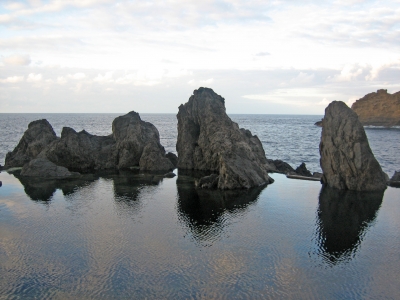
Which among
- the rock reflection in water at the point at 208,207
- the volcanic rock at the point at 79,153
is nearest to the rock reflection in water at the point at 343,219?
the rock reflection in water at the point at 208,207

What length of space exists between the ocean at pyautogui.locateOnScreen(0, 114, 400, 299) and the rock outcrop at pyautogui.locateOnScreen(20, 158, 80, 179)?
262 inches

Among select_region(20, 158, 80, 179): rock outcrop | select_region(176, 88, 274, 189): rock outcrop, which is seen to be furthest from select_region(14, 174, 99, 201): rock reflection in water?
select_region(176, 88, 274, 189): rock outcrop

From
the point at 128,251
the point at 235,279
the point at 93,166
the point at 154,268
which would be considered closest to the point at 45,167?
the point at 93,166

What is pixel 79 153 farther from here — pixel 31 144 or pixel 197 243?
pixel 197 243

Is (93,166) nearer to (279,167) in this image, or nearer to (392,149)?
(279,167)

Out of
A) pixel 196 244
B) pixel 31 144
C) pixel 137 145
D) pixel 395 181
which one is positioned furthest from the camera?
pixel 31 144

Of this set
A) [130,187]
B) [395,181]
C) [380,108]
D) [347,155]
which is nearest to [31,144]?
[130,187]

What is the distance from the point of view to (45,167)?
170ft

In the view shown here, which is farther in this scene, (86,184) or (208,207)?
(86,184)

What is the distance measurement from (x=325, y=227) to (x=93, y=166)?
40026mm

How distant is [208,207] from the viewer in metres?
36.1

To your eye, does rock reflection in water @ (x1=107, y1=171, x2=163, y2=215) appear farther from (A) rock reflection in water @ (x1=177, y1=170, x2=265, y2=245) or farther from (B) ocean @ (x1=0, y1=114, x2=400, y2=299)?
(A) rock reflection in water @ (x1=177, y1=170, x2=265, y2=245)

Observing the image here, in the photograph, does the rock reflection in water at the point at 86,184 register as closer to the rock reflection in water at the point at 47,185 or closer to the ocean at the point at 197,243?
the rock reflection in water at the point at 47,185

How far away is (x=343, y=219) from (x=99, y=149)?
41.6m
